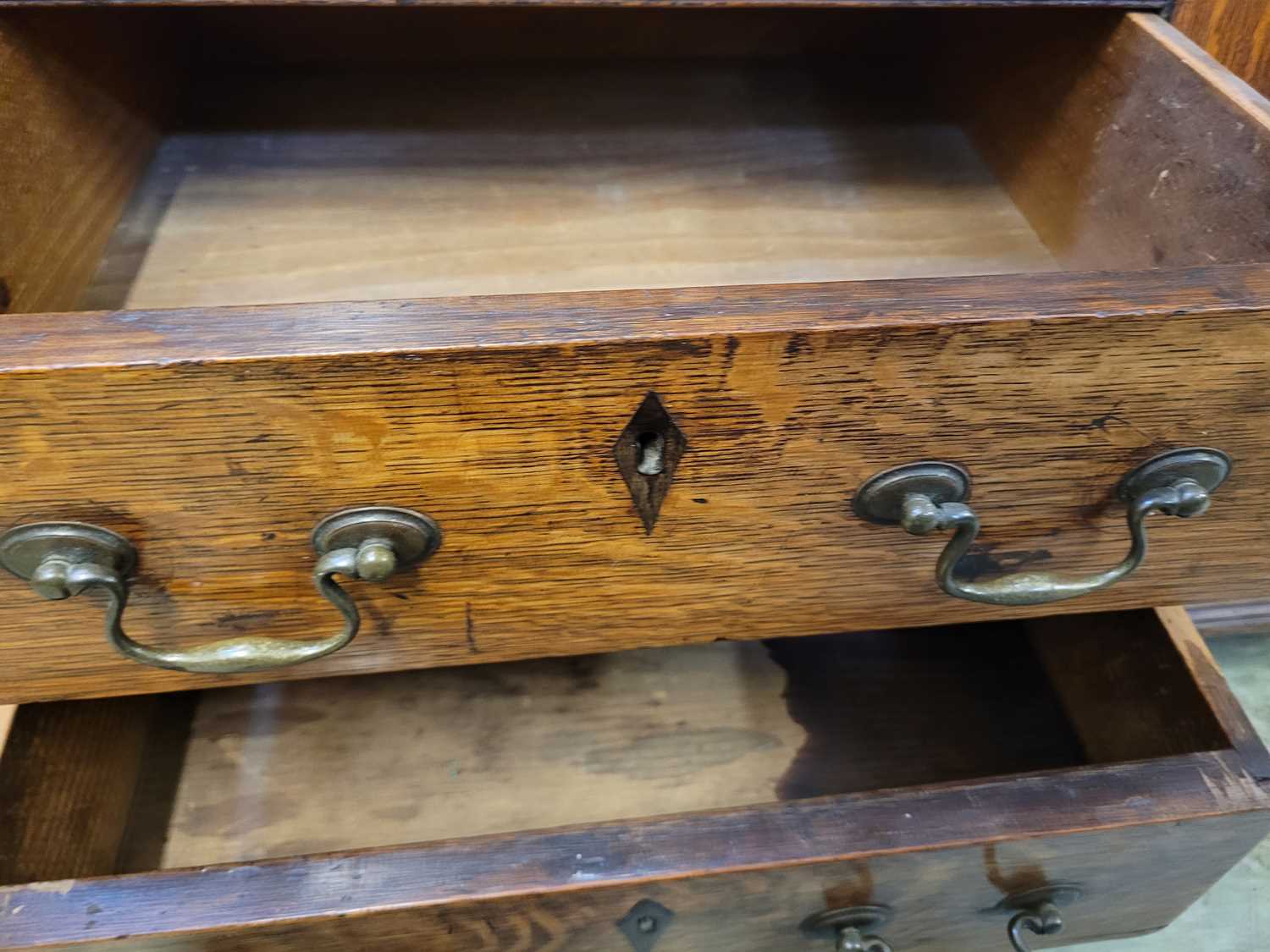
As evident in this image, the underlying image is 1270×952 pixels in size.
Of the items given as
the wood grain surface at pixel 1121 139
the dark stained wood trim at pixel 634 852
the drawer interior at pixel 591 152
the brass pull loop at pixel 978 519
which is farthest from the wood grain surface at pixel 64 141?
the wood grain surface at pixel 1121 139

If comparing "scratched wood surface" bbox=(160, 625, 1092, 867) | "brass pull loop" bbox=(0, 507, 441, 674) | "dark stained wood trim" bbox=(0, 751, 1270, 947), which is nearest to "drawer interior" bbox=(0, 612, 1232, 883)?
"scratched wood surface" bbox=(160, 625, 1092, 867)

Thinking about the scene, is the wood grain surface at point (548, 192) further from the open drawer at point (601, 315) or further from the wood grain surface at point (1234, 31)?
the wood grain surface at point (1234, 31)

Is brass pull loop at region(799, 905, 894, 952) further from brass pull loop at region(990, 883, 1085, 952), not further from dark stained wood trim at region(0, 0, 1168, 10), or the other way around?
dark stained wood trim at region(0, 0, 1168, 10)

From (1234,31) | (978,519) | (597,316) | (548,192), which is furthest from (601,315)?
(1234,31)

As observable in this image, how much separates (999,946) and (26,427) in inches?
24.2

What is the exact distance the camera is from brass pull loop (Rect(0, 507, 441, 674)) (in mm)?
358

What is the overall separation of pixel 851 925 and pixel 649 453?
0.31 m

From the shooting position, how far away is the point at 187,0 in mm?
455

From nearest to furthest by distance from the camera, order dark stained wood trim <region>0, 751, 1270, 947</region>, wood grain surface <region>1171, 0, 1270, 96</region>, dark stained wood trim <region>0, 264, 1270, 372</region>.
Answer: dark stained wood trim <region>0, 264, 1270, 372</region>
dark stained wood trim <region>0, 751, 1270, 947</region>
wood grain surface <region>1171, 0, 1270, 96</region>

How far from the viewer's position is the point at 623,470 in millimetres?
382

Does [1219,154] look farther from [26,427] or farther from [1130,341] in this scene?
[26,427]

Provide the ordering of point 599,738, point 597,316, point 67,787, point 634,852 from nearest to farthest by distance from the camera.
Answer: point 597,316 < point 634,852 < point 67,787 < point 599,738

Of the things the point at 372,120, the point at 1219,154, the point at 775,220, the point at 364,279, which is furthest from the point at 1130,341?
the point at 372,120

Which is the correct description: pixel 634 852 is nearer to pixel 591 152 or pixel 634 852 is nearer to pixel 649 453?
pixel 649 453
